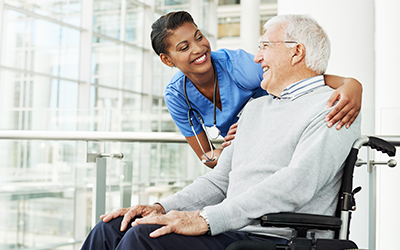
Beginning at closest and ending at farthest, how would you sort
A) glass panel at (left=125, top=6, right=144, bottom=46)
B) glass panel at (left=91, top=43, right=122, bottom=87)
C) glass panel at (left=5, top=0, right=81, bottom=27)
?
glass panel at (left=5, top=0, right=81, bottom=27) → glass panel at (left=91, top=43, right=122, bottom=87) → glass panel at (left=125, top=6, right=144, bottom=46)

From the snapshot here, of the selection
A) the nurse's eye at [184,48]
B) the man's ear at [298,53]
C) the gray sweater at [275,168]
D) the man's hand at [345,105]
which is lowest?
the gray sweater at [275,168]

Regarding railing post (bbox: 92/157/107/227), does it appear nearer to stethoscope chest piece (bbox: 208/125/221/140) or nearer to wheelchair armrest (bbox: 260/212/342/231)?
stethoscope chest piece (bbox: 208/125/221/140)

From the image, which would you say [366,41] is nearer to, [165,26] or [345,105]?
[165,26]

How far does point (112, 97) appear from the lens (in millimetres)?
10297

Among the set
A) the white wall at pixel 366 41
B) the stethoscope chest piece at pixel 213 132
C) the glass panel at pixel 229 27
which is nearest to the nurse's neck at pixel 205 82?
the stethoscope chest piece at pixel 213 132

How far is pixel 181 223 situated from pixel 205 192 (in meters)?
0.34

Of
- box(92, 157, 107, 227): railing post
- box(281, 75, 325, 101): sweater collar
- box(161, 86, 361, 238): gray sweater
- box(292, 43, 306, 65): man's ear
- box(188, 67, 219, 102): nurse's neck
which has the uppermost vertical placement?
box(292, 43, 306, 65): man's ear

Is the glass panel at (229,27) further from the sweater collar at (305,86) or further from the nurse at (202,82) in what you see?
the sweater collar at (305,86)

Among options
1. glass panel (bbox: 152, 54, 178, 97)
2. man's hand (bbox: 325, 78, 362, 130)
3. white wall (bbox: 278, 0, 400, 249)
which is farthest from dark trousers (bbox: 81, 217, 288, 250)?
glass panel (bbox: 152, 54, 178, 97)

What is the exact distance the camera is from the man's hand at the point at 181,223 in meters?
1.14

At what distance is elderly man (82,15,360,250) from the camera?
1157mm

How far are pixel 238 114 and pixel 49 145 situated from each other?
2458 mm

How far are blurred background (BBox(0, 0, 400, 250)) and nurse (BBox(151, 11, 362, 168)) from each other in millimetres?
390

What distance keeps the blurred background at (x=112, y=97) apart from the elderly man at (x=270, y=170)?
0.60 m
